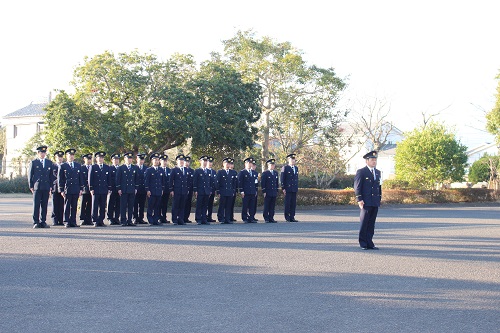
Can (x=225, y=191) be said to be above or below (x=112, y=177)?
below

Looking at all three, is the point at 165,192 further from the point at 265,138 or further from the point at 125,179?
the point at 265,138

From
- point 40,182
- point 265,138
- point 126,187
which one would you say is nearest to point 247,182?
point 126,187

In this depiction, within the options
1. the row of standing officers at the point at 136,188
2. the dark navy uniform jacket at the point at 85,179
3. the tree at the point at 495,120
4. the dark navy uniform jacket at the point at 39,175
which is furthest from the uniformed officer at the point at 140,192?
the tree at the point at 495,120

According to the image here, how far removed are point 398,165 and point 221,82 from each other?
16329 millimetres

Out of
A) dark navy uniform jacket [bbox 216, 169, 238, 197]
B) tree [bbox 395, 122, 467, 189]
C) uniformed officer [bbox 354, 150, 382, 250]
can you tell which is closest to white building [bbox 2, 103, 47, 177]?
tree [bbox 395, 122, 467, 189]

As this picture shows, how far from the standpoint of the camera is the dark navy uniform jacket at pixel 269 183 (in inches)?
742

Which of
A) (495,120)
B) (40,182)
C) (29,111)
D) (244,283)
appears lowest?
(244,283)

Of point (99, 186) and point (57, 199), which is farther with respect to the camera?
point (99, 186)

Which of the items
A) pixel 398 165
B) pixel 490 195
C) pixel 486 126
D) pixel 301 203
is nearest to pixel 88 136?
pixel 301 203

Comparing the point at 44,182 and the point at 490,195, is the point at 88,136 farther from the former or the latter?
the point at 490,195

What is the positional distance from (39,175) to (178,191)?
385cm

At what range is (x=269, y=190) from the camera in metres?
18.9

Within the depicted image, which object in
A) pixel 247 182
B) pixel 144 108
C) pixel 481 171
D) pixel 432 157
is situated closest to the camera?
pixel 247 182

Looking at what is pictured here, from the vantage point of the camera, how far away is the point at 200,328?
5.91m
